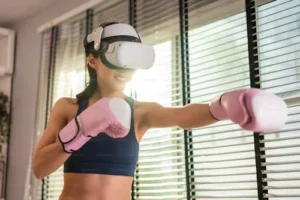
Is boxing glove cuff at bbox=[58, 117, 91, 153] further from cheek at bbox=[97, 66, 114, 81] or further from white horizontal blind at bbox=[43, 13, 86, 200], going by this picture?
white horizontal blind at bbox=[43, 13, 86, 200]

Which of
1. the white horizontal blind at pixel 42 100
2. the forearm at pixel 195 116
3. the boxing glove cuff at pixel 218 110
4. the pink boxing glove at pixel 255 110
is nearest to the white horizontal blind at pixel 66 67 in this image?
the white horizontal blind at pixel 42 100

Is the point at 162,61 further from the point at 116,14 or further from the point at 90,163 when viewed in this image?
the point at 90,163

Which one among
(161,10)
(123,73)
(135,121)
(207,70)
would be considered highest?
(161,10)

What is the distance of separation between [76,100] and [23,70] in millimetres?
1658

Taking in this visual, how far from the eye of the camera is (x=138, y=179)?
2.02 m

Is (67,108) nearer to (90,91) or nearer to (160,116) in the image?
(90,91)

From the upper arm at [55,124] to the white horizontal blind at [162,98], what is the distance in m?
0.55

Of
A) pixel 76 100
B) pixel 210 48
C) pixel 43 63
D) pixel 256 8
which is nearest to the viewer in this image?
pixel 76 100

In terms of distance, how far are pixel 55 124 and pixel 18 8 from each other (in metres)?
1.72

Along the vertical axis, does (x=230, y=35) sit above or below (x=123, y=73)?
above

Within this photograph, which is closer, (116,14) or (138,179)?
(138,179)

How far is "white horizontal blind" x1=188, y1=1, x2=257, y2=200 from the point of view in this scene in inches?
64.8

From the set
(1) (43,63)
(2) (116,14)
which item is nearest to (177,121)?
(2) (116,14)

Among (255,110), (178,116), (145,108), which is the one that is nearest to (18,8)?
(145,108)
